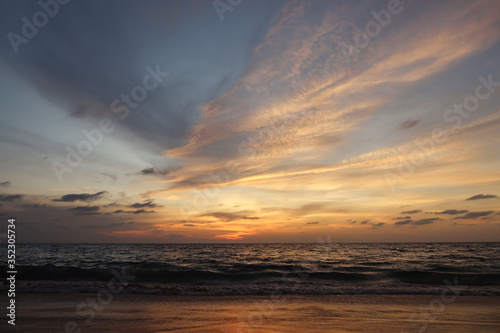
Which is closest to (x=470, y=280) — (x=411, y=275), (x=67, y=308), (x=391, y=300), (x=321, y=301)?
(x=411, y=275)

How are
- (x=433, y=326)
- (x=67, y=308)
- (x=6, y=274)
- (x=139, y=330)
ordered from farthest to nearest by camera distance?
(x=6, y=274)
(x=67, y=308)
(x=433, y=326)
(x=139, y=330)

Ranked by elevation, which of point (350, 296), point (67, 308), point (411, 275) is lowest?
point (411, 275)

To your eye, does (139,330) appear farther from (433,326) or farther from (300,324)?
(433,326)

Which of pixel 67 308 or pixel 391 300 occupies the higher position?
pixel 67 308

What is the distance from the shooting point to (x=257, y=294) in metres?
16.3

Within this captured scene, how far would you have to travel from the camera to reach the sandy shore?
9.58 meters

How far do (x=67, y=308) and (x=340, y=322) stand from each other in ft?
35.9

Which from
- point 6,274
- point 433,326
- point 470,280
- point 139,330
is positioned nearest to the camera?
point 139,330

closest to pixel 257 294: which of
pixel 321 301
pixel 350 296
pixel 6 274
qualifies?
pixel 321 301

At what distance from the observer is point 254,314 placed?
11359mm

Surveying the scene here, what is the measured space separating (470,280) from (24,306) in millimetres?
30407

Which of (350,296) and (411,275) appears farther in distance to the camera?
(411,275)

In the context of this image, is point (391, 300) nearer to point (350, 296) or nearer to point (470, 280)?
point (350, 296)

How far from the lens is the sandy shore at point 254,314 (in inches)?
377
